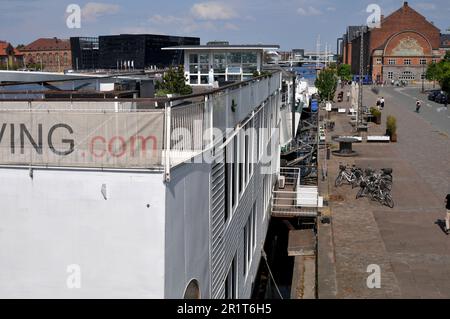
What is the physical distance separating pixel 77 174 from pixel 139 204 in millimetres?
762

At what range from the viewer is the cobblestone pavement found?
10.7 m

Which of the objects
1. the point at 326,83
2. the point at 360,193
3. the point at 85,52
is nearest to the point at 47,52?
the point at 85,52

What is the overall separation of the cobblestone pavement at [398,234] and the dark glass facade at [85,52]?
53.9m

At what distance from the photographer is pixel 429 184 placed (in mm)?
19219

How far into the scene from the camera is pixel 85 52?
73.5 meters

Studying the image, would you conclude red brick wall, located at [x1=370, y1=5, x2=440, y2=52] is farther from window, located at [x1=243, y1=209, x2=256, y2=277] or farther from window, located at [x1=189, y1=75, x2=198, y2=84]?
window, located at [x1=243, y1=209, x2=256, y2=277]

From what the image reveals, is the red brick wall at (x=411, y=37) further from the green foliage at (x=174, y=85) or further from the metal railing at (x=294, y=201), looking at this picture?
the green foliage at (x=174, y=85)

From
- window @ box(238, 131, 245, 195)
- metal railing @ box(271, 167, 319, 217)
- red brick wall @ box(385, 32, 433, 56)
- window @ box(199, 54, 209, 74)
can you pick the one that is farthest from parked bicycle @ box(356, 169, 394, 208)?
red brick wall @ box(385, 32, 433, 56)

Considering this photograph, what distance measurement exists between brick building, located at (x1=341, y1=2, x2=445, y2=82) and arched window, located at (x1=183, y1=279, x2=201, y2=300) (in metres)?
107

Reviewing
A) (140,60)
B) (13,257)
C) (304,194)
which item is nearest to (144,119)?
(13,257)

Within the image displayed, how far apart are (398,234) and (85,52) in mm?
66159
